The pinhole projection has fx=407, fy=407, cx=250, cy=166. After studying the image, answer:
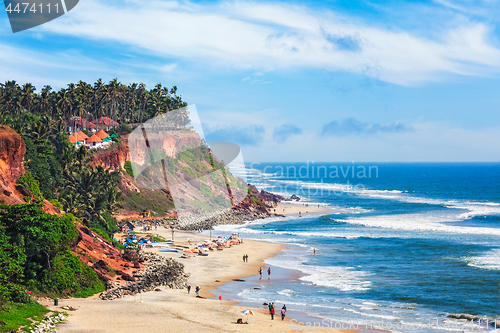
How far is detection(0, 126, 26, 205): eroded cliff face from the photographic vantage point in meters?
32.6

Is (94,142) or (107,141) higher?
(107,141)

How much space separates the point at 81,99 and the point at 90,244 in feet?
198

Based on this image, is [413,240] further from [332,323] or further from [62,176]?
[62,176]

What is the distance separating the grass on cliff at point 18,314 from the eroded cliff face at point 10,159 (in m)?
10.9

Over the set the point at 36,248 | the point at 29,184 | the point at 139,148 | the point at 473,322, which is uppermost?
the point at 139,148

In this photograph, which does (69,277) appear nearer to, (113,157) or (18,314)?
(18,314)

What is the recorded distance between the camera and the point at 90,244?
35406 millimetres

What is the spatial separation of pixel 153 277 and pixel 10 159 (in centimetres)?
1561

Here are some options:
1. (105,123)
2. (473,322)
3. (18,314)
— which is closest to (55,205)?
(18,314)

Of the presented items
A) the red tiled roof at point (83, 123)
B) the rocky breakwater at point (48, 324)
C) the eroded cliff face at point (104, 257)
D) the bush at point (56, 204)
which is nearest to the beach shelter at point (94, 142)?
the red tiled roof at point (83, 123)

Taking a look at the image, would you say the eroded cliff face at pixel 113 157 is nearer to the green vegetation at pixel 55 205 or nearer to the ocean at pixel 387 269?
the green vegetation at pixel 55 205

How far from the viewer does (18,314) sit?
21.3 m

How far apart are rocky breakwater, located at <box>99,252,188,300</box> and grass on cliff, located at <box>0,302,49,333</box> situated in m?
6.26

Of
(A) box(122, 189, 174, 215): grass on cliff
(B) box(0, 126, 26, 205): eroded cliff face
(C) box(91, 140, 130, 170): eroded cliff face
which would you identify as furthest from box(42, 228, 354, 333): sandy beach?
(C) box(91, 140, 130, 170): eroded cliff face
